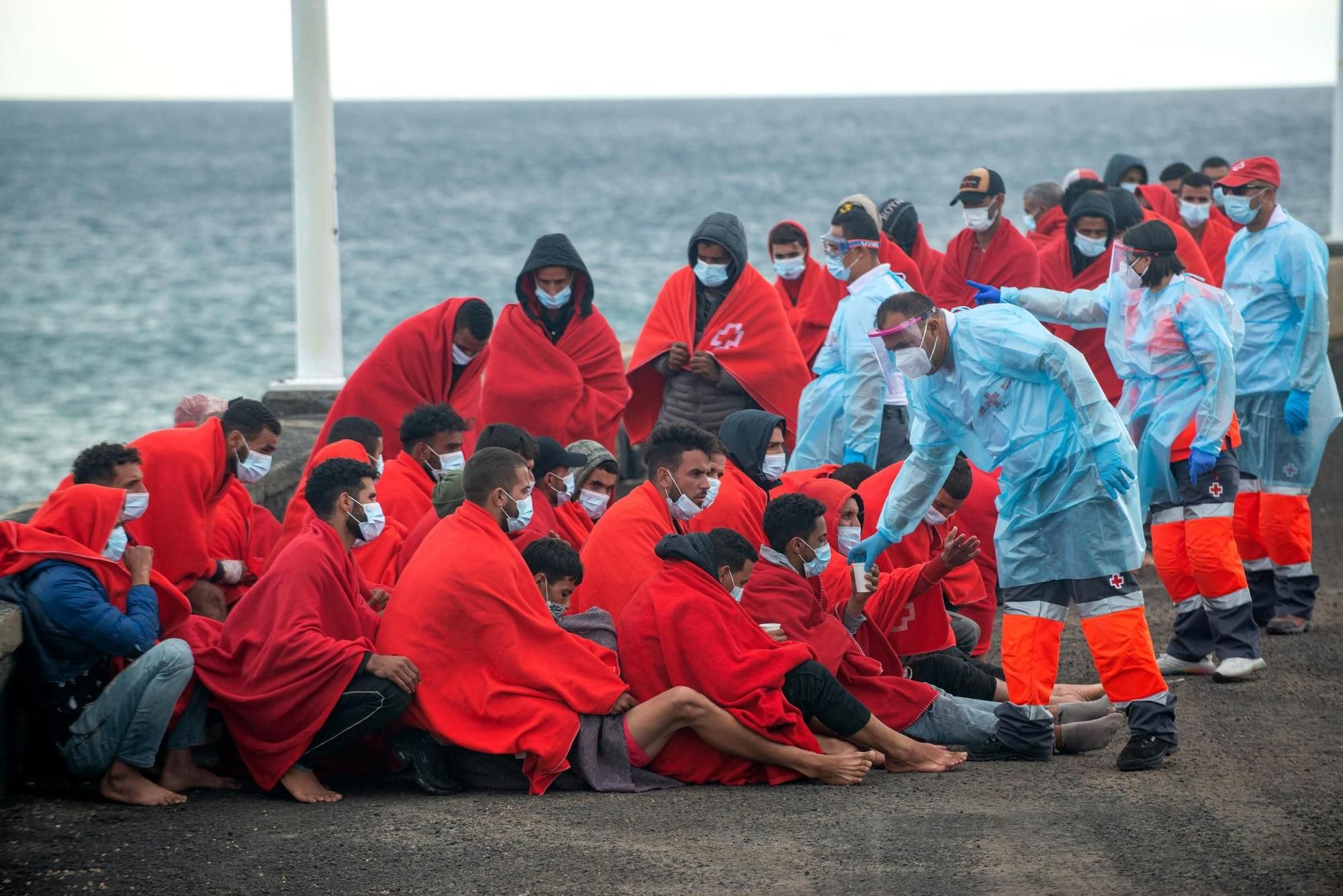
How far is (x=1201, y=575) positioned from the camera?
707 cm

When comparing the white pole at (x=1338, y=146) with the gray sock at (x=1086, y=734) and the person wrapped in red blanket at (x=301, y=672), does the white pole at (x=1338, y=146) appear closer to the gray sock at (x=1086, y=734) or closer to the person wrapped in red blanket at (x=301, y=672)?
the gray sock at (x=1086, y=734)

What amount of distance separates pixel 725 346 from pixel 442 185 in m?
82.2

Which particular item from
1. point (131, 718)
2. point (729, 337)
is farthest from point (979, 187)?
point (131, 718)

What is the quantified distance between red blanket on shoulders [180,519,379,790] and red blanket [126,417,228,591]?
84 centimetres

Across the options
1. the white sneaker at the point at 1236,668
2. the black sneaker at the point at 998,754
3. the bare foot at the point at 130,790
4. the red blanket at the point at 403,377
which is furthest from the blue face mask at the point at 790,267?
the bare foot at the point at 130,790

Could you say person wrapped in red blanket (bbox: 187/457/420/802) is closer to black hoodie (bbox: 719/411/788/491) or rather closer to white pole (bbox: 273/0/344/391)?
black hoodie (bbox: 719/411/788/491)

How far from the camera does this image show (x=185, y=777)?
5.74 m

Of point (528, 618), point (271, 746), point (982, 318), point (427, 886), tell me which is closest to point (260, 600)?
point (271, 746)

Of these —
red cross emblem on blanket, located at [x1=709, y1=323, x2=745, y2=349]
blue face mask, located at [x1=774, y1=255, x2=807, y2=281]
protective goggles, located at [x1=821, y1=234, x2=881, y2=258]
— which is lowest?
red cross emblem on blanket, located at [x1=709, y1=323, x2=745, y2=349]

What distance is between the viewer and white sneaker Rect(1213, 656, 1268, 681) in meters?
7.07

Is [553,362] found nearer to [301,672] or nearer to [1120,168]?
[301,672]

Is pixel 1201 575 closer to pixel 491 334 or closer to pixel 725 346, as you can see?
pixel 725 346

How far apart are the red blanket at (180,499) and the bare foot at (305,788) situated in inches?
49.1

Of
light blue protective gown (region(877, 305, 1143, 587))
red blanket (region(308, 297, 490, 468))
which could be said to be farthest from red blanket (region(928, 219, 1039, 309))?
light blue protective gown (region(877, 305, 1143, 587))
